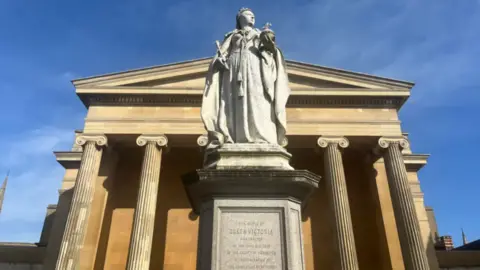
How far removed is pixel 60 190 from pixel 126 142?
779 centimetres

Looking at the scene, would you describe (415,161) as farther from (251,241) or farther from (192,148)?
(251,241)

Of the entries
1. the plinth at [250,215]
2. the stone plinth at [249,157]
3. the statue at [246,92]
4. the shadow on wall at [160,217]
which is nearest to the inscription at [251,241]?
the plinth at [250,215]

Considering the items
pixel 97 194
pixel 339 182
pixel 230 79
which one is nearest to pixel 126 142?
pixel 97 194

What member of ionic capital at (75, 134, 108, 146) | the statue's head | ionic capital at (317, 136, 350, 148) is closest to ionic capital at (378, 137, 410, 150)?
ionic capital at (317, 136, 350, 148)

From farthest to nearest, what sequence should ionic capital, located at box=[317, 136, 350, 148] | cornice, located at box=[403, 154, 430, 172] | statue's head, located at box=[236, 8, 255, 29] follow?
cornice, located at box=[403, 154, 430, 172], ionic capital, located at box=[317, 136, 350, 148], statue's head, located at box=[236, 8, 255, 29]

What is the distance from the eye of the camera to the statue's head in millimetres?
6113

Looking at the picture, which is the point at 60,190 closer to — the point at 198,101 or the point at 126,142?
the point at 126,142

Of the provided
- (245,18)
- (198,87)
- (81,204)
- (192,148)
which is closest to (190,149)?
(192,148)

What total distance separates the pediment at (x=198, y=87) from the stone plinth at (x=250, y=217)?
18430 mm

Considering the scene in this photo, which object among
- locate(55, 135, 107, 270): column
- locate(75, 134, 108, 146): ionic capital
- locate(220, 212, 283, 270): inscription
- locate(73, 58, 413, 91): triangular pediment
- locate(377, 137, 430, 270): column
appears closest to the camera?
locate(220, 212, 283, 270): inscription

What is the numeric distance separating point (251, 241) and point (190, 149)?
20.9 meters

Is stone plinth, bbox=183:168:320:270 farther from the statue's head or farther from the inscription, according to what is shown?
the statue's head

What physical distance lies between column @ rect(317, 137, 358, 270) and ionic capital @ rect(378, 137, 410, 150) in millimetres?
1904

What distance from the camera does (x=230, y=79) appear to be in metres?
5.57
